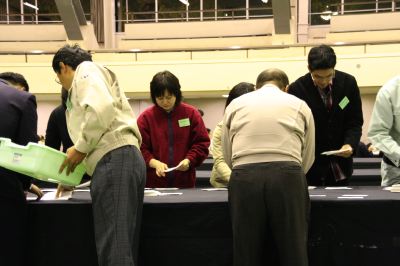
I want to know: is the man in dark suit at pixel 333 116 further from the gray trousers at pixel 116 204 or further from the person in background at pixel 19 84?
the person in background at pixel 19 84

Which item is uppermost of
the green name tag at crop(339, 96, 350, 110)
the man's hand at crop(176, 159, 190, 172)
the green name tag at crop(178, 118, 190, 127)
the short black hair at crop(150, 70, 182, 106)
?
the short black hair at crop(150, 70, 182, 106)

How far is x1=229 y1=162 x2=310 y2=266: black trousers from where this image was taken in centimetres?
192

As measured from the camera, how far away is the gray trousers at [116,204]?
1.94 meters

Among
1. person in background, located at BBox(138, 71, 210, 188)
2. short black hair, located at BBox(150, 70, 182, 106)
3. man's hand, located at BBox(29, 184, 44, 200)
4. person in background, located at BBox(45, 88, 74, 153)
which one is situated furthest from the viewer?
person in background, located at BBox(45, 88, 74, 153)

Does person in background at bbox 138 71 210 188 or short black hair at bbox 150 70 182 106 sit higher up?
short black hair at bbox 150 70 182 106

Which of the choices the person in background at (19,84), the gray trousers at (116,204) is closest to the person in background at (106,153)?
the gray trousers at (116,204)

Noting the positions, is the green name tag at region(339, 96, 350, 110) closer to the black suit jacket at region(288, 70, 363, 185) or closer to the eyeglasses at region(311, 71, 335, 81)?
the black suit jacket at region(288, 70, 363, 185)

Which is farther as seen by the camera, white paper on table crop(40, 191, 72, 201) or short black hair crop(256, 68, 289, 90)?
white paper on table crop(40, 191, 72, 201)

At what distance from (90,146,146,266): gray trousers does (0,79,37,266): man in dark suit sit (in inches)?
14.7

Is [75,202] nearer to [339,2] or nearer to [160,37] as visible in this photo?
[160,37]

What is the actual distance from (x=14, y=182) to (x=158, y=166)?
857mm

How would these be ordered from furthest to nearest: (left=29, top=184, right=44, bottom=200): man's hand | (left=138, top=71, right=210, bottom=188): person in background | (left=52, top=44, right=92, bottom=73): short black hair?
(left=138, top=71, right=210, bottom=188): person in background → (left=29, top=184, right=44, bottom=200): man's hand → (left=52, top=44, right=92, bottom=73): short black hair

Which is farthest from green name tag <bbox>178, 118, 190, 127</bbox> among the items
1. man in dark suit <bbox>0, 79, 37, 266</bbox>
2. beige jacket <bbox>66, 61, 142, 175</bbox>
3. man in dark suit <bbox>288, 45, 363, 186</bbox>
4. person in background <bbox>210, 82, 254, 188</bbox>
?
man in dark suit <bbox>0, 79, 37, 266</bbox>

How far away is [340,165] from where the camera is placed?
282 cm
